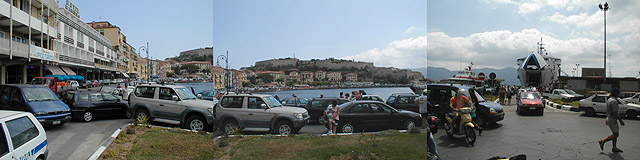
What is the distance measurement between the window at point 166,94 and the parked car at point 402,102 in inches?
177

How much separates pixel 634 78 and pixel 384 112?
3.41m

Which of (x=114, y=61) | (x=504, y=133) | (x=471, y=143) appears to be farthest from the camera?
(x=114, y=61)

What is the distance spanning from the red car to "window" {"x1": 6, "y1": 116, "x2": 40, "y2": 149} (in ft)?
21.6

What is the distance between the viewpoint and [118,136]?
5.03 m

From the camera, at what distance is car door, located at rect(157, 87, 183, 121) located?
18.2ft

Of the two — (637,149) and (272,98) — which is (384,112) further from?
(637,149)

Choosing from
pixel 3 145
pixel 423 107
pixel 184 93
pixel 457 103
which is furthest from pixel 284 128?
pixel 184 93

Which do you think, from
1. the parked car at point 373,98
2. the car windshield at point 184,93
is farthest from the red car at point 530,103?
the car windshield at point 184,93

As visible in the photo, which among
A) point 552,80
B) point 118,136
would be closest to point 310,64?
point 552,80

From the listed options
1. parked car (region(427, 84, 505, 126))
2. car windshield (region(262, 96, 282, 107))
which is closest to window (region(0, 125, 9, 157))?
car windshield (region(262, 96, 282, 107))

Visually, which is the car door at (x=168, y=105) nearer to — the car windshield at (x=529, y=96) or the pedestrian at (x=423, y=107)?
the pedestrian at (x=423, y=107)

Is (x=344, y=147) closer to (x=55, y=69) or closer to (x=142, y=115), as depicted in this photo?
(x=142, y=115)

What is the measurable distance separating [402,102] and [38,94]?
5154 mm

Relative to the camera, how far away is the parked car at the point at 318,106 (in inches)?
119
